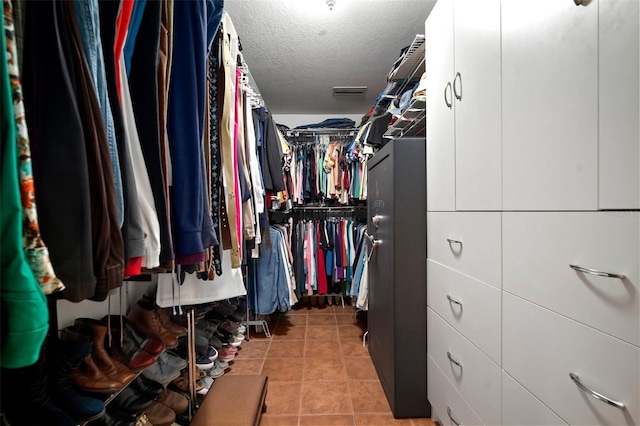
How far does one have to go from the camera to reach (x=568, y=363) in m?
0.57

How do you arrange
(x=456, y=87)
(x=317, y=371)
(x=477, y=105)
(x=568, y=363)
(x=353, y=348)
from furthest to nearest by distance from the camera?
(x=353, y=348)
(x=317, y=371)
(x=456, y=87)
(x=477, y=105)
(x=568, y=363)

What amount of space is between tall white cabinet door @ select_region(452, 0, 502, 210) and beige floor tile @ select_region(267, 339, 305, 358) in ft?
5.12

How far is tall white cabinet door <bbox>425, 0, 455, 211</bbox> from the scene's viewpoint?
101 cm

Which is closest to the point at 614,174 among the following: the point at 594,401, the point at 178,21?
the point at 594,401

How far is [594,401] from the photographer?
0.52 m

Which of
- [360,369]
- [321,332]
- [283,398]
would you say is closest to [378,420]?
[360,369]

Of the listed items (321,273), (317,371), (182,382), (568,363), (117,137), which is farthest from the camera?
(321,273)

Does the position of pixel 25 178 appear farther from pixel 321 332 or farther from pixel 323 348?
pixel 321 332

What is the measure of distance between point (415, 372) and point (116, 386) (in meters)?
1.20

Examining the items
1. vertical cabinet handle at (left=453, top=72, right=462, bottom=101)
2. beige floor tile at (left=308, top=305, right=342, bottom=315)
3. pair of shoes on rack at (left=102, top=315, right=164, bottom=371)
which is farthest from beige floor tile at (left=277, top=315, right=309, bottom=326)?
vertical cabinet handle at (left=453, top=72, right=462, bottom=101)

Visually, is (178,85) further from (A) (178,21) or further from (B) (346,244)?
(B) (346,244)

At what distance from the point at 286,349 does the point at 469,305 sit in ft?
4.81

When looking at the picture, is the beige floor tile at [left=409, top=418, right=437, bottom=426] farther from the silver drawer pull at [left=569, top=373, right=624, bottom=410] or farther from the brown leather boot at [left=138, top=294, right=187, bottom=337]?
the brown leather boot at [left=138, top=294, right=187, bottom=337]

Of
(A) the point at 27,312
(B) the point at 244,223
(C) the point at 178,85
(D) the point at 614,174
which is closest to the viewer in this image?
(A) the point at 27,312
